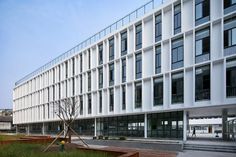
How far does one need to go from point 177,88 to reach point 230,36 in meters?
7.81

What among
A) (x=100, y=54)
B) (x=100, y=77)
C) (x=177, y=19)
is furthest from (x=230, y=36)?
(x=100, y=54)

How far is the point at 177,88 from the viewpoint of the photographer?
33.0 metres

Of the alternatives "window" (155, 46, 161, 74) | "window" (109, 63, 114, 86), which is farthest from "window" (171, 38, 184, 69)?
"window" (109, 63, 114, 86)

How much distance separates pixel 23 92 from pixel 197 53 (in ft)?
215

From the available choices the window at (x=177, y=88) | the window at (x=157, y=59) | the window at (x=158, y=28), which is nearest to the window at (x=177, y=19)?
the window at (x=158, y=28)

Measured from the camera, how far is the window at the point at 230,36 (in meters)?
27.3

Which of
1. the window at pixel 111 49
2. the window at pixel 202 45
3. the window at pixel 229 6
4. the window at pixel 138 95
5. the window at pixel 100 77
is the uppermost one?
the window at pixel 229 6

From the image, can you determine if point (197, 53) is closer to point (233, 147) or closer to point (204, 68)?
point (204, 68)

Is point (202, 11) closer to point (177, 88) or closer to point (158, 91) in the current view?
point (177, 88)

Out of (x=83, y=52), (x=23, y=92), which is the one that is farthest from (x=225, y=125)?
(x=23, y=92)

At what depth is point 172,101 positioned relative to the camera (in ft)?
110

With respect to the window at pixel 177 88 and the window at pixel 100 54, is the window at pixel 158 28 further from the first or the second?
the window at pixel 100 54

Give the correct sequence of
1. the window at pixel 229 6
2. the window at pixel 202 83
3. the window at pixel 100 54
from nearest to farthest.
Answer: the window at pixel 229 6 < the window at pixel 202 83 < the window at pixel 100 54

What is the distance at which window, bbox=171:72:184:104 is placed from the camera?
106ft
